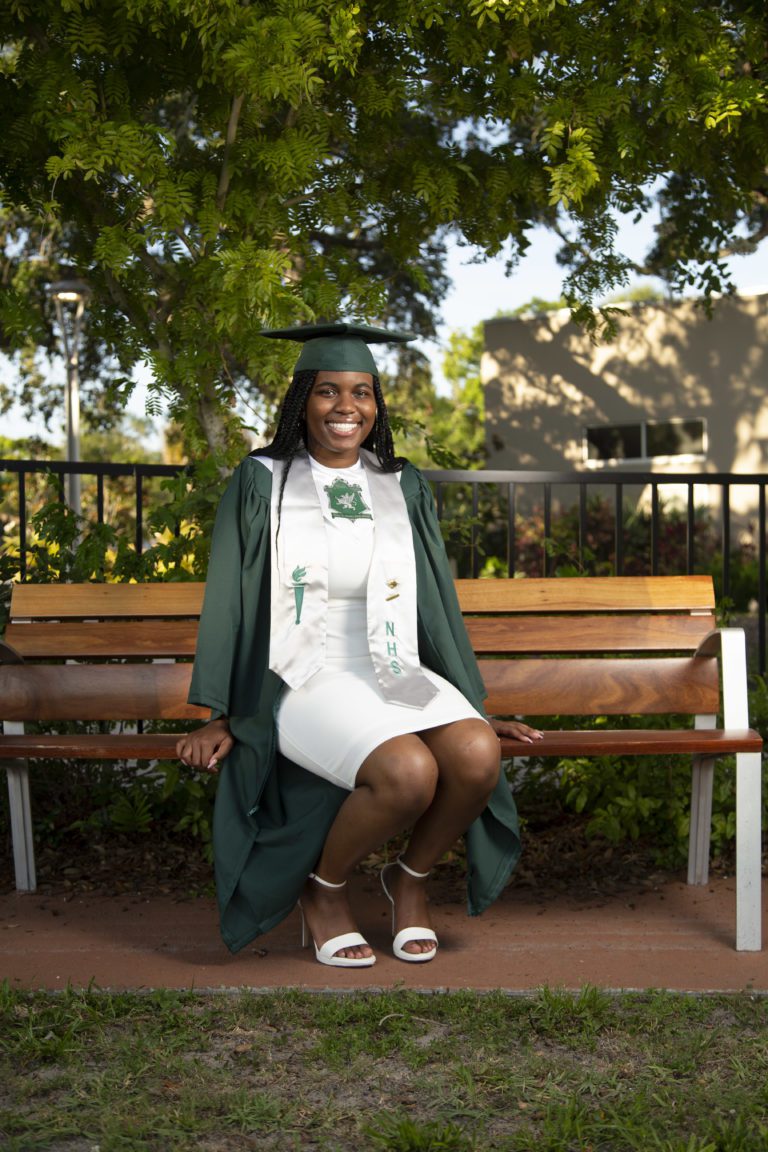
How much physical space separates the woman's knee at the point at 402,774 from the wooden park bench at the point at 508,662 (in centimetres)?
59

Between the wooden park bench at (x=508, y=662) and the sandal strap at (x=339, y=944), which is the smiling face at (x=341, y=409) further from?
the sandal strap at (x=339, y=944)

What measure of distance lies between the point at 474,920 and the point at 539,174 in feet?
11.5

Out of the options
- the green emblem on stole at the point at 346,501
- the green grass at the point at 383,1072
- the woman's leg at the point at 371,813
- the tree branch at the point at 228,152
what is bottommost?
the green grass at the point at 383,1072

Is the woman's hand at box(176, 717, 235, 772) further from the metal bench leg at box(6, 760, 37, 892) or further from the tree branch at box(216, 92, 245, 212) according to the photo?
the tree branch at box(216, 92, 245, 212)

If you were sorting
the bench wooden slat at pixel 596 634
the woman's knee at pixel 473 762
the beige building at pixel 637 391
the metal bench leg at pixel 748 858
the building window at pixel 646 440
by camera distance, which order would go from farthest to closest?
1. the building window at pixel 646 440
2. the beige building at pixel 637 391
3. the bench wooden slat at pixel 596 634
4. the metal bench leg at pixel 748 858
5. the woman's knee at pixel 473 762

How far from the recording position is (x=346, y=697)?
3.54 meters

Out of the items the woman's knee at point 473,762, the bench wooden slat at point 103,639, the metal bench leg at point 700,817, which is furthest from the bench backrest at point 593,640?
the bench wooden slat at point 103,639

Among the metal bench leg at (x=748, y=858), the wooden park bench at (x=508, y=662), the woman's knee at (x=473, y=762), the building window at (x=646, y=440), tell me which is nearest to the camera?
the woman's knee at (x=473, y=762)

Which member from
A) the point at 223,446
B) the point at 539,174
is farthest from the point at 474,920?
the point at 539,174

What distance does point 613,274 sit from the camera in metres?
6.46

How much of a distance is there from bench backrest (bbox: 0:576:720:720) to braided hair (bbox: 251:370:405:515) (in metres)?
0.70

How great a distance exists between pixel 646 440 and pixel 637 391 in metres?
0.76

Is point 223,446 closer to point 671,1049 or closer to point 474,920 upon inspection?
point 474,920

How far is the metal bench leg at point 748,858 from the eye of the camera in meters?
3.66
